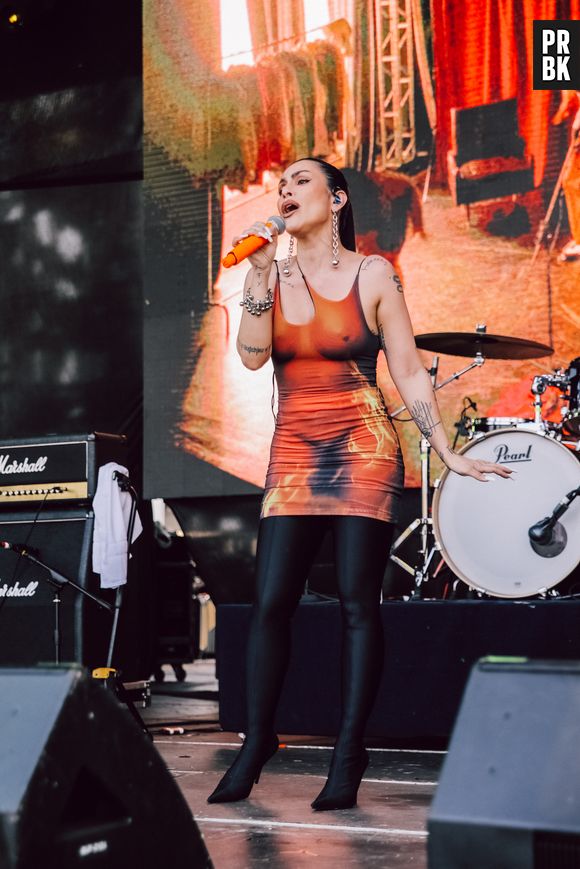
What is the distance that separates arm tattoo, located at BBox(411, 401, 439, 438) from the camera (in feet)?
9.12

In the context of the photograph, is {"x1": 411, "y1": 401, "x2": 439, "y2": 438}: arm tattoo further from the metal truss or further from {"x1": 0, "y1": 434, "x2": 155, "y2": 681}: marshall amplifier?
the metal truss

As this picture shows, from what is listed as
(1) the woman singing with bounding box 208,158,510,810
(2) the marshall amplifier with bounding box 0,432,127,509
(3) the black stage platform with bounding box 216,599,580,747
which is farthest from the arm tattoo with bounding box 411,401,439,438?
(2) the marshall amplifier with bounding box 0,432,127,509

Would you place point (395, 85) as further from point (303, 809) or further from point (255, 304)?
point (303, 809)

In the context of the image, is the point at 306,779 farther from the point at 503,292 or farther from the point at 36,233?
the point at 36,233

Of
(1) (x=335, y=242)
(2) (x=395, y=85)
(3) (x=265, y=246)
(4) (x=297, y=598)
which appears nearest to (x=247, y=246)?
(3) (x=265, y=246)

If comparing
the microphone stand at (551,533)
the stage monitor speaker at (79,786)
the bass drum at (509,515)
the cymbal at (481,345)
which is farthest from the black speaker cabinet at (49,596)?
the stage monitor speaker at (79,786)

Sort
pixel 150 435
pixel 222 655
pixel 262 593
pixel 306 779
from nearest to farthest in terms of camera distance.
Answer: pixel 262 593 < pixel 306 779 < pixel 222 655 < pixel 150 435

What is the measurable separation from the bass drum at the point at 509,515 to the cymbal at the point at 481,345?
49 cm

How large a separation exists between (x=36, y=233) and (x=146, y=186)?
2.97ft

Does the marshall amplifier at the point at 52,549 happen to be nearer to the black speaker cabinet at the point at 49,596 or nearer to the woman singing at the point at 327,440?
the black speaker cabinet at the point at 49,596

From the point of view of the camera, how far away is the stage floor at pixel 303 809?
2.15m

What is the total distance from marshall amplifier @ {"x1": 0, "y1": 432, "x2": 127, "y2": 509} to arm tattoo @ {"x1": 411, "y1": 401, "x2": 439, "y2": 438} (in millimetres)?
2168

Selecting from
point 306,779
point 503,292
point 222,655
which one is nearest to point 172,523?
point 503,292

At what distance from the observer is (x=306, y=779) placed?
3186 mm
